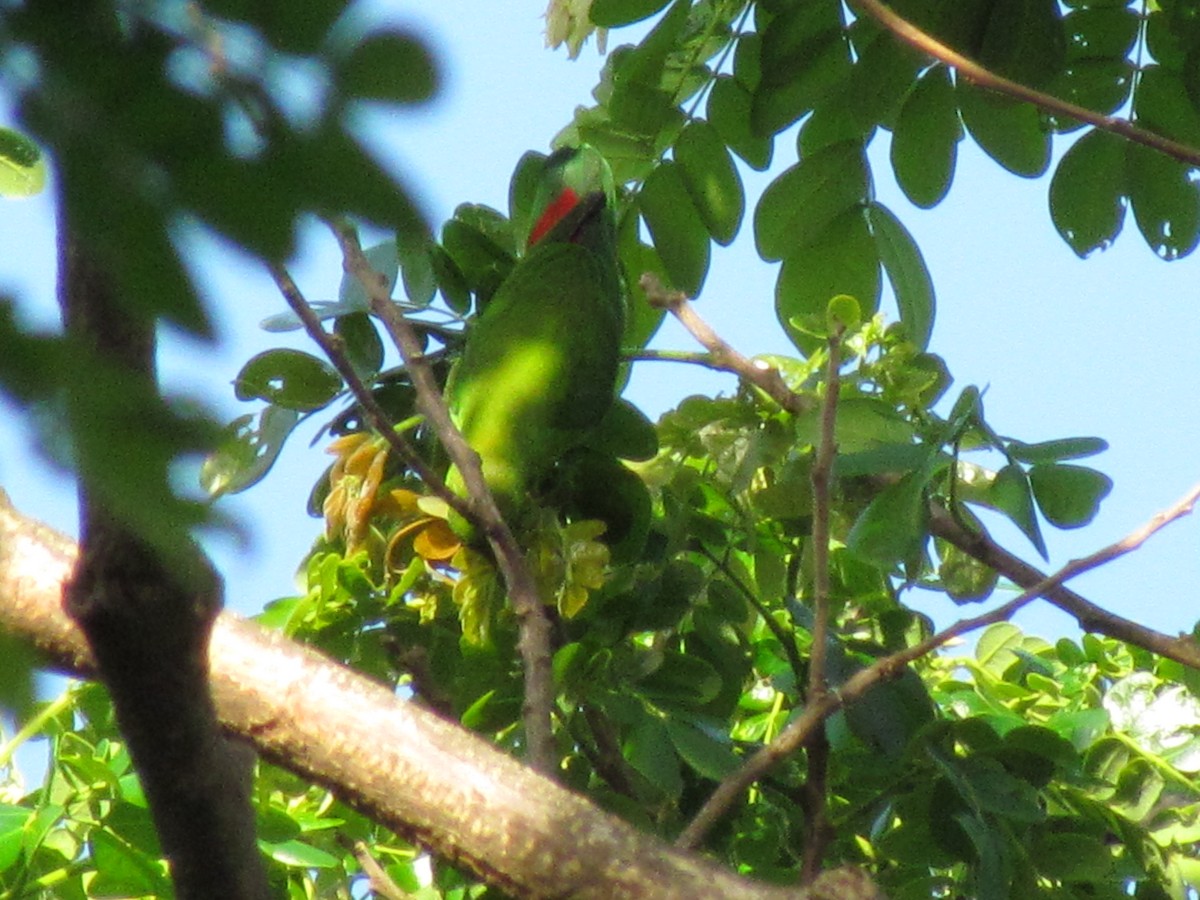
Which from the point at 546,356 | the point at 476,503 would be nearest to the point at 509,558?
the point at 476,503

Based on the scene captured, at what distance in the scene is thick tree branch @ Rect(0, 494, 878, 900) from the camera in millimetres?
925

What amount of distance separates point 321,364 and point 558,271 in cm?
27

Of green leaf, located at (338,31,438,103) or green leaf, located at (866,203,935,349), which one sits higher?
green leaf, located at (866,203,935,349)

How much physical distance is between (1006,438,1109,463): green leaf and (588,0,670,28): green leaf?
2.10 feet

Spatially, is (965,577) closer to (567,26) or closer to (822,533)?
(822,533)

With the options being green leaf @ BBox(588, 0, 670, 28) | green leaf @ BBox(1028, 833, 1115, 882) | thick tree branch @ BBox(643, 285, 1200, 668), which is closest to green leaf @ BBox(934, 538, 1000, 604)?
thick tree branch @ BBox(643, 285, 1200, 668)

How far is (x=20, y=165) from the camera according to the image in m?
0.45

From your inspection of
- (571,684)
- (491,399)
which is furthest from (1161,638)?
(491,399)

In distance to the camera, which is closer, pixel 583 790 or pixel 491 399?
pixel 583 790

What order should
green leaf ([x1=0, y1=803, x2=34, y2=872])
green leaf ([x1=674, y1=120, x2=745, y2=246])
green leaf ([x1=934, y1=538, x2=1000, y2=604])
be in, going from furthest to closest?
green leaf ([x1=674, y1=120, x2=745, y2=246]) → green leaf ([x1=934, y1=538, x2=1000, y2=604]) → green leaf ([x1=0, y1=803, x2=34, y2=872])

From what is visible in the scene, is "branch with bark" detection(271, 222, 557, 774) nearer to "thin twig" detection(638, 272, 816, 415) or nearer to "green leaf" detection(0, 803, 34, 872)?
"thin twig" detection(638, 272, 816, 415)

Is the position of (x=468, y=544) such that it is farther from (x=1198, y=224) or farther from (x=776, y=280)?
(x=1198, y=224)

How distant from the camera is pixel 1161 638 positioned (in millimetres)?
1342

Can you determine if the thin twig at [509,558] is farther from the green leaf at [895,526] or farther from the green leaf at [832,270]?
the green leaf at [832,270]
